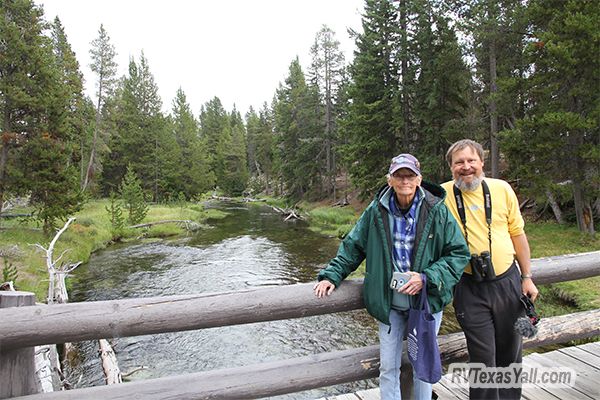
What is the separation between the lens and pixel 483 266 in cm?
282

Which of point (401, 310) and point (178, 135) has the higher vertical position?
point (178, 135)

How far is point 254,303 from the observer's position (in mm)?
2668

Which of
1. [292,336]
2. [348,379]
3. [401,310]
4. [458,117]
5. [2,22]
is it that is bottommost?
[292,336]

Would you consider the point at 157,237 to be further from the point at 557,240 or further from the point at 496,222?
the point at 496,222

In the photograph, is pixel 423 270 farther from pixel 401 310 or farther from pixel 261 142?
pixel 261 142

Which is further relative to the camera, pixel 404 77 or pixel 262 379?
pixel 404 77

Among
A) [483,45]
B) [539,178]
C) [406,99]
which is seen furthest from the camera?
[406,99]

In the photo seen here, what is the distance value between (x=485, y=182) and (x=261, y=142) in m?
62.1

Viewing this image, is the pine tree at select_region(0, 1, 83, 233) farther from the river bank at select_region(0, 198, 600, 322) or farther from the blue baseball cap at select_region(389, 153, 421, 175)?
the blue baseball cap at select_region(389, 153, 421, 175)

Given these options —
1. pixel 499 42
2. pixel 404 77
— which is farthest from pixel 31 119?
pixel 499 42

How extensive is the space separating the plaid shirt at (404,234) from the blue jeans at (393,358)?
0.41 meters

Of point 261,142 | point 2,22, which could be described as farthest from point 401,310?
point 261,142

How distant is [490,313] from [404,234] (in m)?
0.98

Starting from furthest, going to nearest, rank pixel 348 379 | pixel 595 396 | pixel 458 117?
1. pixel 458 117
2. pixel 595 396
3. pixel 348 379
